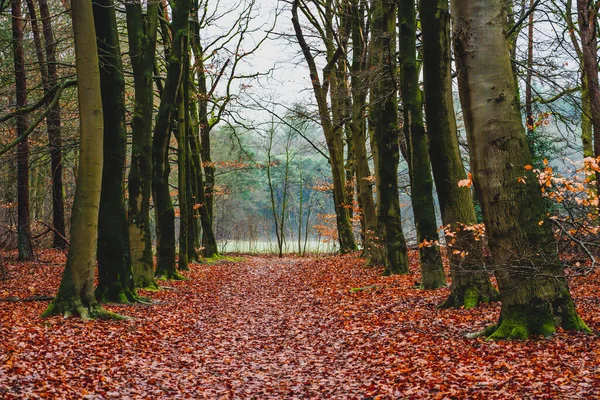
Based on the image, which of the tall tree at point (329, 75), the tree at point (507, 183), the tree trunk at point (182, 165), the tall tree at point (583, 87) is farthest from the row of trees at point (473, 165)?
the tree trunk at point (182, 165)

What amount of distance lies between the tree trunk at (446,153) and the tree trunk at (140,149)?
7183 millimetres

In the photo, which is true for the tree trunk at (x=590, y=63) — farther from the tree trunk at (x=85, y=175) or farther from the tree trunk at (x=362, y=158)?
the tree trunk at (x=85, y=175)

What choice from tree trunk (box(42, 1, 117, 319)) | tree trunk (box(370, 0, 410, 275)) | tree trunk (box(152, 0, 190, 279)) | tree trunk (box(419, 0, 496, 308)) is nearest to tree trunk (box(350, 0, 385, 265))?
tree trunk (box(370, 0, 410, 275))

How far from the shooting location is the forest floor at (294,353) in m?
5.28

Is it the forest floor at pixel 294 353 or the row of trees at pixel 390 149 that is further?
the row of trees at pixel 390 149

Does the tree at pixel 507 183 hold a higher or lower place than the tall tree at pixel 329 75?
lower

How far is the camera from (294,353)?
306 inches

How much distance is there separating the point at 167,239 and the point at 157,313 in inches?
228

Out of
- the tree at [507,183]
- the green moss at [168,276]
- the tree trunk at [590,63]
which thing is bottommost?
the green moss at [168,276]

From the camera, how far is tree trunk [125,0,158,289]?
1274cm

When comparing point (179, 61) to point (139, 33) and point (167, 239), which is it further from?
point (167, 239)

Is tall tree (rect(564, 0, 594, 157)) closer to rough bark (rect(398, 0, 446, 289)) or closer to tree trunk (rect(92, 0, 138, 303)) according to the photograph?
rough bark (rect(398, 0, 446, 289))

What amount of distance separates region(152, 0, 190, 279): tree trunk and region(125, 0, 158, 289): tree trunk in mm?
1406

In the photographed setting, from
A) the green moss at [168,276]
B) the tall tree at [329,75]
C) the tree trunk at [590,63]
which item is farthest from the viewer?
the tall tree at [329,75]
